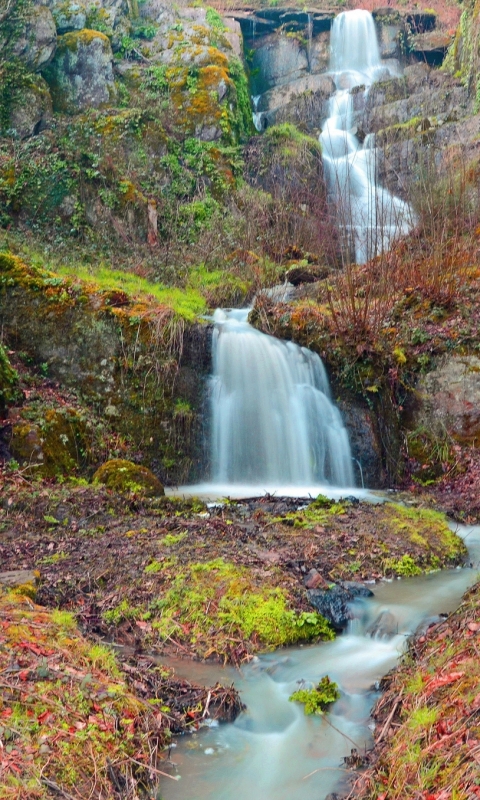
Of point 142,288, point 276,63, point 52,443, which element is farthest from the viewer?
point 276,63

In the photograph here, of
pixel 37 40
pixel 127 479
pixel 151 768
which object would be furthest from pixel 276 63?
pixel 151 768

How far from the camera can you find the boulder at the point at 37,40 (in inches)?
639

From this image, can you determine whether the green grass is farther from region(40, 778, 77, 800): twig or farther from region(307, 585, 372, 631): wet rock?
region(40, 778, 77, 800): twig

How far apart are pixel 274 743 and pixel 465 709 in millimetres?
1320

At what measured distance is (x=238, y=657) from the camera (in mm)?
4500

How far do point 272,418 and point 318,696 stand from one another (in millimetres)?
6598

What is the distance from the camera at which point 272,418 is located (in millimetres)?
10422

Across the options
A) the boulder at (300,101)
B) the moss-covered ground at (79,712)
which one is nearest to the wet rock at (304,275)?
the moss-covered ground at (79,712)

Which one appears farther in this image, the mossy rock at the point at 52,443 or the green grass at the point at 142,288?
the green grass at the point at 142,288

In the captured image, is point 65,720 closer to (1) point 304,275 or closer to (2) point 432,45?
(1) point 304,275

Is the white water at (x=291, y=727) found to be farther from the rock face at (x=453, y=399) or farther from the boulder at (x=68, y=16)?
the boulder at (x=68, y=16)

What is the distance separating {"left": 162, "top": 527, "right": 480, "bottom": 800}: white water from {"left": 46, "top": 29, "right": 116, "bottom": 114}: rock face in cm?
1678

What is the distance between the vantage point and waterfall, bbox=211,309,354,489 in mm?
10109

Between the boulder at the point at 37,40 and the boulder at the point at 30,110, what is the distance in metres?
0.52
